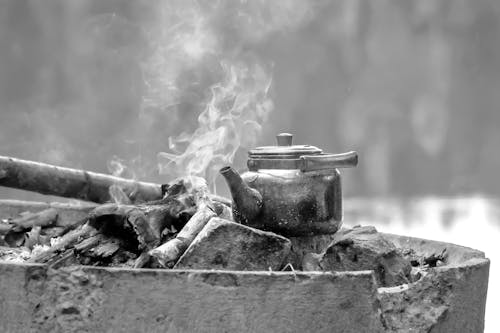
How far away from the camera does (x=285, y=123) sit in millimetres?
3912

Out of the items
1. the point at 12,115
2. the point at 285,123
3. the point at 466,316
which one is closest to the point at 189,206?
the point at 466,316

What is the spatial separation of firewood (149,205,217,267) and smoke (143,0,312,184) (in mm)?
969

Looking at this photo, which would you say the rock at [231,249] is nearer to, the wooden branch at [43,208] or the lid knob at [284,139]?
the lid knob at [284,139]

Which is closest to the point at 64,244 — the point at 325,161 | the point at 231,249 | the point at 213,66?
the point at 231,249

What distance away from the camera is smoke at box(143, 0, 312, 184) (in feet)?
11.4

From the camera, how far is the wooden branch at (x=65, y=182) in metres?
3.34

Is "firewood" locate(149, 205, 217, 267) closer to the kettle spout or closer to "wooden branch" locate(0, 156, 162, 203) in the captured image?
the kettle spout

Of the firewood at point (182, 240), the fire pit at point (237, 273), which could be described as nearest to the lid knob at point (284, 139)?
the fire pit at point (237, 273)

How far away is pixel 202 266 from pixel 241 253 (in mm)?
127

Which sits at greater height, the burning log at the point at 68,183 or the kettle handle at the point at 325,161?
the kettle handle at the point at 325,161

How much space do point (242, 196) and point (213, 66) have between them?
6.46 ft

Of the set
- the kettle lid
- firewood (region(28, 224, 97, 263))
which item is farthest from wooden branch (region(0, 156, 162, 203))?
the kettle lid

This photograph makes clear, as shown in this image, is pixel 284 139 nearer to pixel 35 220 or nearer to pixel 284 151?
pixel 284 151

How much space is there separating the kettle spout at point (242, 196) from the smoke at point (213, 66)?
100 cm
